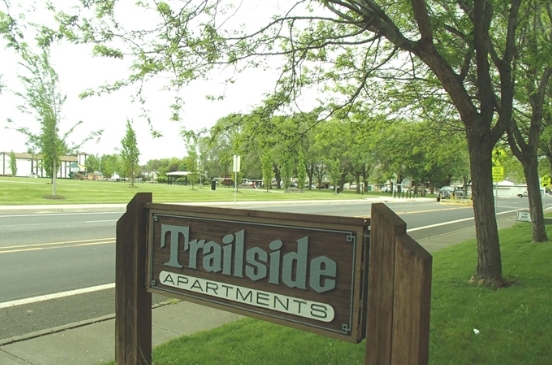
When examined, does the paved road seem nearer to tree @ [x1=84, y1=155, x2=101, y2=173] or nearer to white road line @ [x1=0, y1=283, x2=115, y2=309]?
white road line @ [x1=0, y1=283, x2=115, y2=309]

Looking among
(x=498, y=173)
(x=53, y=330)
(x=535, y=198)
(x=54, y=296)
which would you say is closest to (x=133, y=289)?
(x=53, y=330)

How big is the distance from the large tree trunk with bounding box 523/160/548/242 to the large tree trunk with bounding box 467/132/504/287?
13.9 feet

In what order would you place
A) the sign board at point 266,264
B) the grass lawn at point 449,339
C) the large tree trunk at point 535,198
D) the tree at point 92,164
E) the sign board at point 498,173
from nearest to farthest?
the sign board at point 266,264 < the grass lawn at point 449,339 < the large tree trunk at point 535,198 < the sign board at point 498,173 < the tree at point 92,164

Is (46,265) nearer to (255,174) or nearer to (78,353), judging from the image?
(78,353)

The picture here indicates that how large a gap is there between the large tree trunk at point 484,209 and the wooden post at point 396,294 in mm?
4600

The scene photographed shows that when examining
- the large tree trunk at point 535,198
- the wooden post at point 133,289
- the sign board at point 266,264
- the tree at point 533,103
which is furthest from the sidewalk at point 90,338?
the large tree trunk at point 535,198

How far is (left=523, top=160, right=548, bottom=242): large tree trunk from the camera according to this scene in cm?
991

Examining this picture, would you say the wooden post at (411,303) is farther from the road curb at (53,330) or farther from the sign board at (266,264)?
the road curb at (53,330)

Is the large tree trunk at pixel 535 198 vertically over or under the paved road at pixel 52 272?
over

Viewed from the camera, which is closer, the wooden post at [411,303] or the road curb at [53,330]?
the wooden post at [411,303]

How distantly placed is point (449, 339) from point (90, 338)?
11.5 feet

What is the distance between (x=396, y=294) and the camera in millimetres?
2232

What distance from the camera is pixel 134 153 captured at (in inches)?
1543

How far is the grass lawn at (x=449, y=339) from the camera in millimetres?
3877
